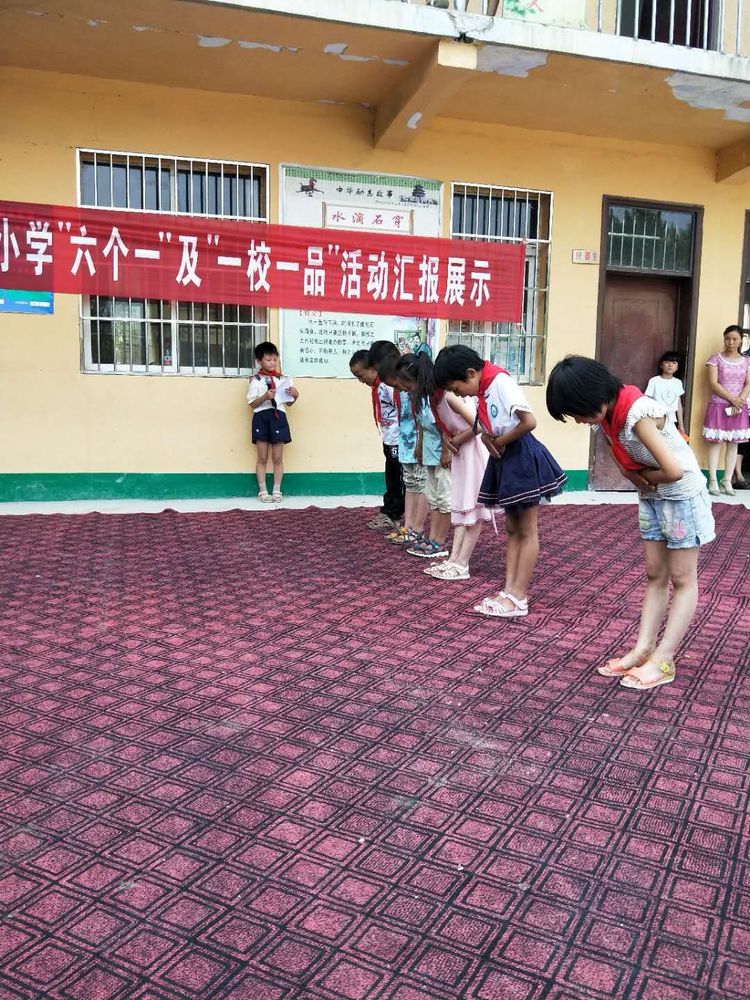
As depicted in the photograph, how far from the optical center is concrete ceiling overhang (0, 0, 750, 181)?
5508 mm

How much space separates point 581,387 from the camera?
276cm

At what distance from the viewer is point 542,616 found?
13.0ft

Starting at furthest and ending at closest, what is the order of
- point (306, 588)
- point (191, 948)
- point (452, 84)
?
1. point (452, 84)
2. point (306, 588)
3. point (191, 948)

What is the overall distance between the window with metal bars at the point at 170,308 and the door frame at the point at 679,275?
10.1ft

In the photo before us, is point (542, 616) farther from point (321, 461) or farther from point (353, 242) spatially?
point (353, 242)

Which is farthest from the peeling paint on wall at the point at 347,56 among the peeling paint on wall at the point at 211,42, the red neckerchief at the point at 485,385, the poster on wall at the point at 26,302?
the red neckerchief at the point at 485,385

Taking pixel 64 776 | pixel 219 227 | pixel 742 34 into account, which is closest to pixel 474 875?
pixel 64 776

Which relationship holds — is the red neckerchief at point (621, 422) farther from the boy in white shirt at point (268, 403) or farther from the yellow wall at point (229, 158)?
the yellow wall at point (229, 158)

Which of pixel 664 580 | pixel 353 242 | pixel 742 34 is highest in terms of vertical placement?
pixel 742 34

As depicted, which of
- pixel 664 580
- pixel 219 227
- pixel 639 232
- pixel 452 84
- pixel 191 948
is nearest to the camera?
pixel 191 948

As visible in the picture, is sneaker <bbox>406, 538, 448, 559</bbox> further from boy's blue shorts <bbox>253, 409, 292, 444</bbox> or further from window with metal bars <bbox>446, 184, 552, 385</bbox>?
window with metal bars <bbox>446, 184, 552, 385</bbox>

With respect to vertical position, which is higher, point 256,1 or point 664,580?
point 256,1

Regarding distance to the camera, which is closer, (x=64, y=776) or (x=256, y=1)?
(x=64, y=776)

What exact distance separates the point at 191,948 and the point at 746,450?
839 centimetres
